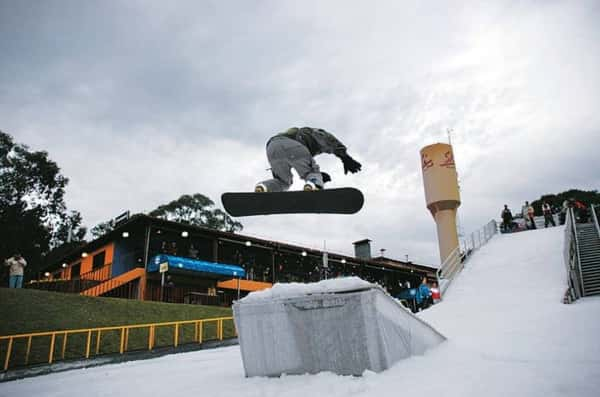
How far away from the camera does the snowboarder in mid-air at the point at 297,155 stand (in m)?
5.58

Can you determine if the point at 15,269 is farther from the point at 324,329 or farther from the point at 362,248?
the point at 362,248

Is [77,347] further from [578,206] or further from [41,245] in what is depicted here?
[41,245]

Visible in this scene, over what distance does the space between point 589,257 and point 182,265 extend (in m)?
17.1

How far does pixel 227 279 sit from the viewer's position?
24797 mm

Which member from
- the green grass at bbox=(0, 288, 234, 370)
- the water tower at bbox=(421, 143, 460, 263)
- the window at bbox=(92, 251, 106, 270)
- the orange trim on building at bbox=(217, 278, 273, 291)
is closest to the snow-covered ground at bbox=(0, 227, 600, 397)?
the green grass at bbox=(0, 288, 234, 370)

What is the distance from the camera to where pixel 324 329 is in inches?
167

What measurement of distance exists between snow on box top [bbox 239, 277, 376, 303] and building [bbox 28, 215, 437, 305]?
480 inches

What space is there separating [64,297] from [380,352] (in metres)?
13.3

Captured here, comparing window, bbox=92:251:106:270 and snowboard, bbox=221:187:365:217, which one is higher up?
window, bbox=92:251:106:270

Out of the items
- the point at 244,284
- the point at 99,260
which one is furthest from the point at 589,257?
the point at 99,260

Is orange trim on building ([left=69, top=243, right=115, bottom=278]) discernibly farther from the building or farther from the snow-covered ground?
the snow-covered ground

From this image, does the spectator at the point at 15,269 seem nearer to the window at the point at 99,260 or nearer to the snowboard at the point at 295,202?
the snowboard at the point at 295,202

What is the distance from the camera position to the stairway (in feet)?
33.7

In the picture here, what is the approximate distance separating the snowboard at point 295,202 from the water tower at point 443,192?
48.2ft
